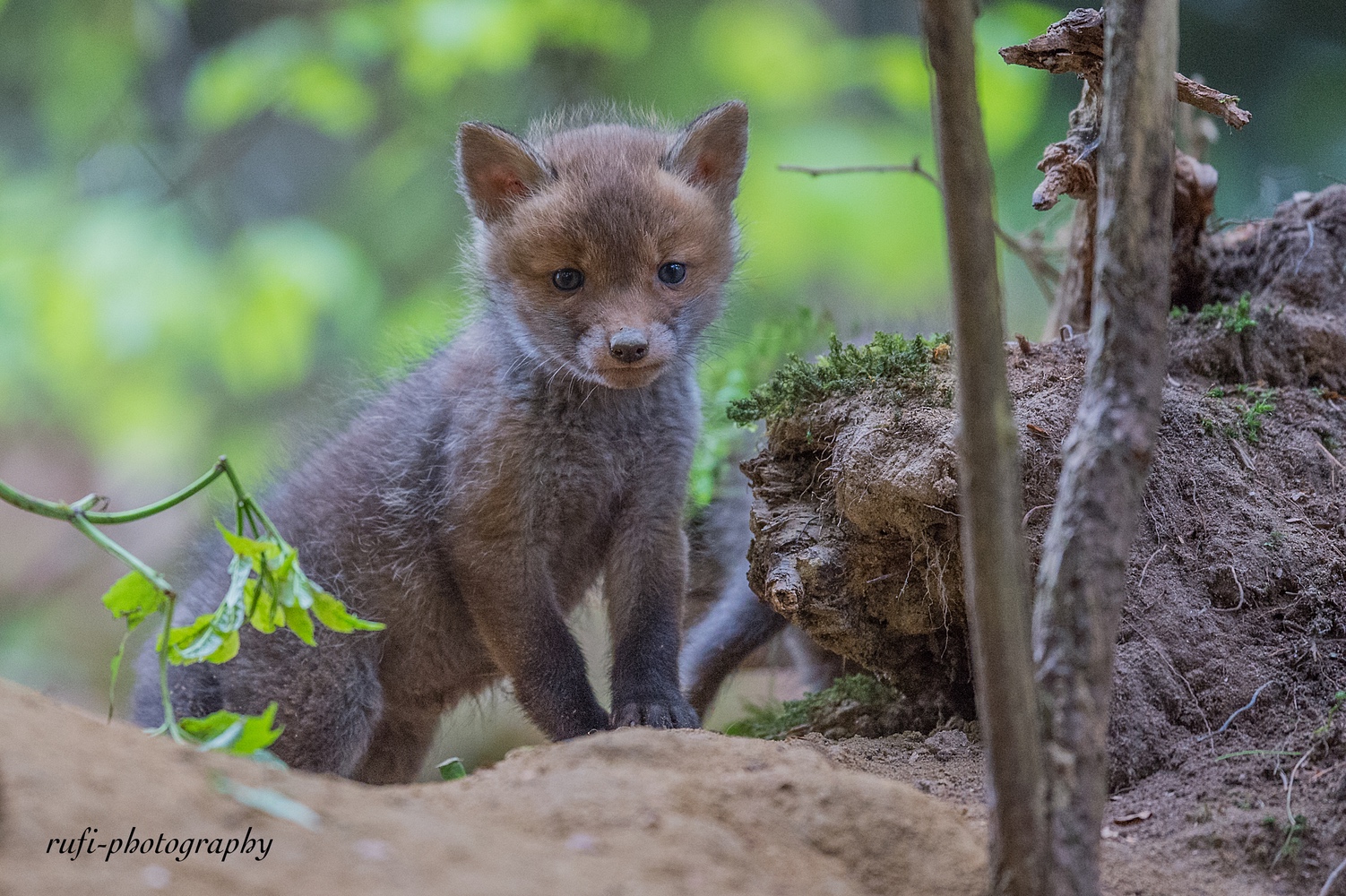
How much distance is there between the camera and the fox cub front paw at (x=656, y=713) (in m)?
2.88

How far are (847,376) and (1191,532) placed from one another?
98 cm

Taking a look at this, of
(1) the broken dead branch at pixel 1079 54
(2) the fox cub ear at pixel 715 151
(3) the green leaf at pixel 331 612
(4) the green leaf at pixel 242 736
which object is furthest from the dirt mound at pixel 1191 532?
(4) the green leaf at pixel 242 736

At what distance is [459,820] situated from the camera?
5.27 ft

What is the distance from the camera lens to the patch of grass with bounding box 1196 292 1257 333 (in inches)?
124

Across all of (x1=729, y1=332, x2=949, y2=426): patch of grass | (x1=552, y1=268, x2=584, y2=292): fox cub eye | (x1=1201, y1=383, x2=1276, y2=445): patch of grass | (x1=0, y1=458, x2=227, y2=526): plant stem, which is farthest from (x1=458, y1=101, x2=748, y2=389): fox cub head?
(x1=1201, y1=383, x2=1276, y2=445): patch of grass

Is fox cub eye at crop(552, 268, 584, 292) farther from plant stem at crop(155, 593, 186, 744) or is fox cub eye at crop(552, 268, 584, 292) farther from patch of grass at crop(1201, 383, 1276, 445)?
patch of grass at crop(1201, 383, 1276, 445)

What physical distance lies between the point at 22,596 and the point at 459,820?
646cm

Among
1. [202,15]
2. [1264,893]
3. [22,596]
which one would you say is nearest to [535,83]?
[202,15]

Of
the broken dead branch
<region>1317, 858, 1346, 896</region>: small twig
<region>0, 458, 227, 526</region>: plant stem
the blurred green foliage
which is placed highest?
the blurred green foliage

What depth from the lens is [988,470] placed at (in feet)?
4.64

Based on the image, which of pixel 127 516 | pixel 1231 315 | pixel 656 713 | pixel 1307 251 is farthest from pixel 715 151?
pixel 127 516

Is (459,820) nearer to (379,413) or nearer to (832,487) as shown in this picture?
(832,487)

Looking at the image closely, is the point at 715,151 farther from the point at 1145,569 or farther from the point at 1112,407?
the point at 1112,407

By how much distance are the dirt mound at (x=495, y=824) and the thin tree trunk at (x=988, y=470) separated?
25 cm
